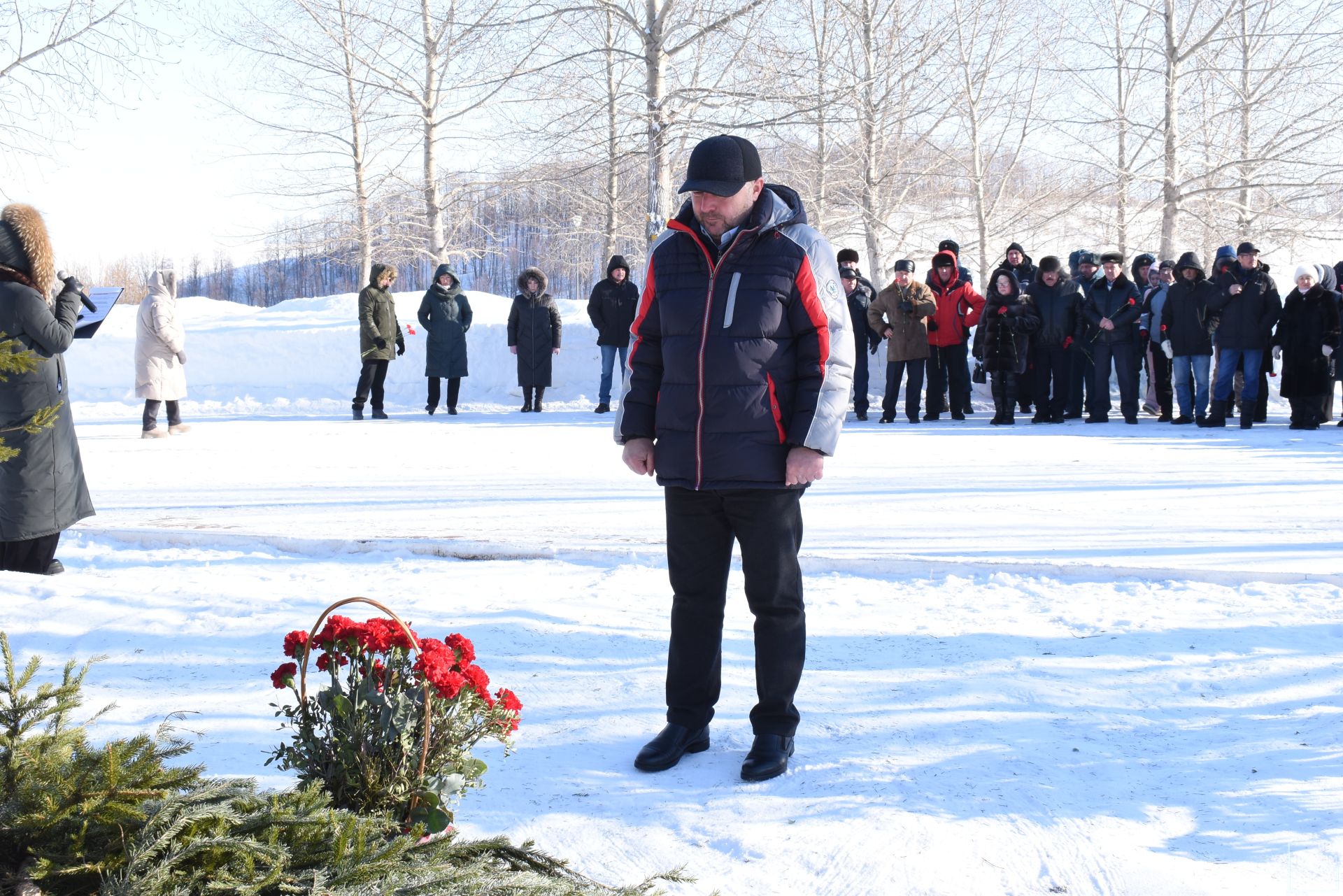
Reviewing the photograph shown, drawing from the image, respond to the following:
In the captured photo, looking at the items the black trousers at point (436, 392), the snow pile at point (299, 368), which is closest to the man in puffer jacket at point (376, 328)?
the black trousers at point (436, 392)

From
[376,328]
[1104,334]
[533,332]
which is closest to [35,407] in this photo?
[376,328]

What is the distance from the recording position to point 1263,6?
24.2m

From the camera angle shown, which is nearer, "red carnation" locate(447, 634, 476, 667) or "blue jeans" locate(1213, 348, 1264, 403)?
"red carnation" locate(447, 634, 476, 667)

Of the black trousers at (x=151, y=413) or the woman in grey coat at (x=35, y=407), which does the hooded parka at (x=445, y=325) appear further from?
the woman in grey coat at (x=35, y=407)

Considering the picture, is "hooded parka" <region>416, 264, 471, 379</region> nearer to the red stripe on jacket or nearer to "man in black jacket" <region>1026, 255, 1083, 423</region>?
"man in black jacket" <region>1026, 255, 1083, 423</region>

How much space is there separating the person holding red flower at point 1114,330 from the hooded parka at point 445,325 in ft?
26.5

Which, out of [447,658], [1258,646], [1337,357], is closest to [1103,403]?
[1337,357]

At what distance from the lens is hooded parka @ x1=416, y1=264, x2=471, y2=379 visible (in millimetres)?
16578

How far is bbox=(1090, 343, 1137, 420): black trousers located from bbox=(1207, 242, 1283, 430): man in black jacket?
1.02m

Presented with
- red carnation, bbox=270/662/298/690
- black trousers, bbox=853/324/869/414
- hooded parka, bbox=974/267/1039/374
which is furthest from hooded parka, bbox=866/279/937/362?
red carnation, bbox=270/662/298/690

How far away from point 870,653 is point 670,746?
137cm

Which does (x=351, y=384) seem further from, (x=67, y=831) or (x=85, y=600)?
(x=67, y=831)

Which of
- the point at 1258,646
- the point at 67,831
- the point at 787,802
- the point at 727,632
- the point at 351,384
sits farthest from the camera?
the point at 351,384

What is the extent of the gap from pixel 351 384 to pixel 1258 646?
17029mm
